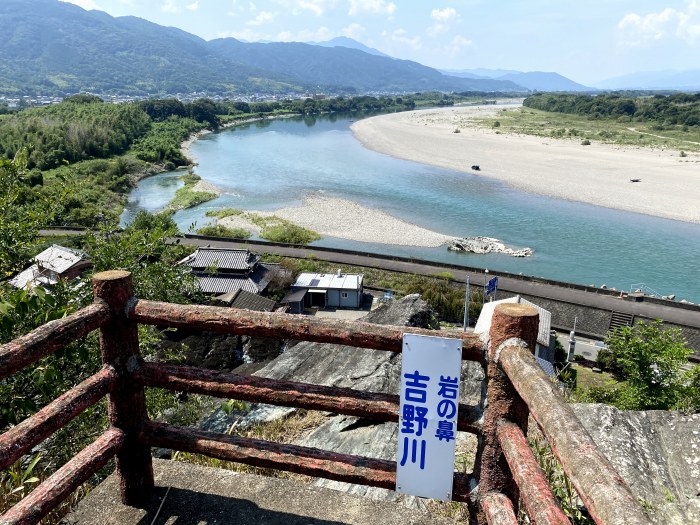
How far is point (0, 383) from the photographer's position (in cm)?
368

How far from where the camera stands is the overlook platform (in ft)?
9.75

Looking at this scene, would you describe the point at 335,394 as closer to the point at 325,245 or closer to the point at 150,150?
the point at 325,245

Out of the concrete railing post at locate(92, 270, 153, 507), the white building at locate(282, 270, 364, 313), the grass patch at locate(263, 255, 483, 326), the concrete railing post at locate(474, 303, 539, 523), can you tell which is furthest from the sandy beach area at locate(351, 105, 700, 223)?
the concrete railing post at locate(92, 270, 153, 507)

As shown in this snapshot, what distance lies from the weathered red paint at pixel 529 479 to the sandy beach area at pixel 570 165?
45065 mm

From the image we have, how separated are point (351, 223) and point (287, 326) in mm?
38706

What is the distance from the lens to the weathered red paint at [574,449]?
4.27ft

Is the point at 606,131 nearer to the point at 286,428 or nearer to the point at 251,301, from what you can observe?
the point at 251,301

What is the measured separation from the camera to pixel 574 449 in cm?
159

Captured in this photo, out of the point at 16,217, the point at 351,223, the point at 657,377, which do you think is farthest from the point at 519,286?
the point at 16,217

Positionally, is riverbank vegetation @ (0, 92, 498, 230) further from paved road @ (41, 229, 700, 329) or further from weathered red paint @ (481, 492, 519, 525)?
weathered red paint @ (481, 492, 519, 525)

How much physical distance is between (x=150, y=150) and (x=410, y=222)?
4861cm

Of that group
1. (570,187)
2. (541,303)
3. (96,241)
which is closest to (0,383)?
(96,241)

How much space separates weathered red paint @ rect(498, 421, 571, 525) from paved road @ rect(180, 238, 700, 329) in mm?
24279

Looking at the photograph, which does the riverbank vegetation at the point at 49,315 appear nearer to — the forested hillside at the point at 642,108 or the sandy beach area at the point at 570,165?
the sandy beach area at the point at 570,165
